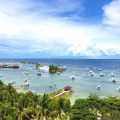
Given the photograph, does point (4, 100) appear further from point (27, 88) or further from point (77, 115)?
point (27, 88)

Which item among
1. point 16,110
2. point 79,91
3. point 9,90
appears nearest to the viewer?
point 16,110

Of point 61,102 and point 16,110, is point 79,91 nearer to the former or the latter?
point 61,102

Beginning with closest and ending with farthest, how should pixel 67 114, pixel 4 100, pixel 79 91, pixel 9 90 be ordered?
pixel 67 114
pixel 4 100
pixel 9 90
pixel 79 91

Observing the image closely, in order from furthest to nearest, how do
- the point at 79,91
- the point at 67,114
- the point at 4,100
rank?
1. the point at 79,91
2. the point at 4,100
3. the point at 67,114

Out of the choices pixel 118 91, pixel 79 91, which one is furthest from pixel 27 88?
pixel 118 91

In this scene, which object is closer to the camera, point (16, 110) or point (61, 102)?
point (16, 110)

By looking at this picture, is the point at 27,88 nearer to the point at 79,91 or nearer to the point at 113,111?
the point at 79,91

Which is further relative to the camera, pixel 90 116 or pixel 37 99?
pixel 37 99

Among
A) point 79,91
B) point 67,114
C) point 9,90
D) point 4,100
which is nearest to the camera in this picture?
point 67,114

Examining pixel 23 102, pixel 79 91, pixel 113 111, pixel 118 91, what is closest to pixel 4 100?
pixel 23 102
